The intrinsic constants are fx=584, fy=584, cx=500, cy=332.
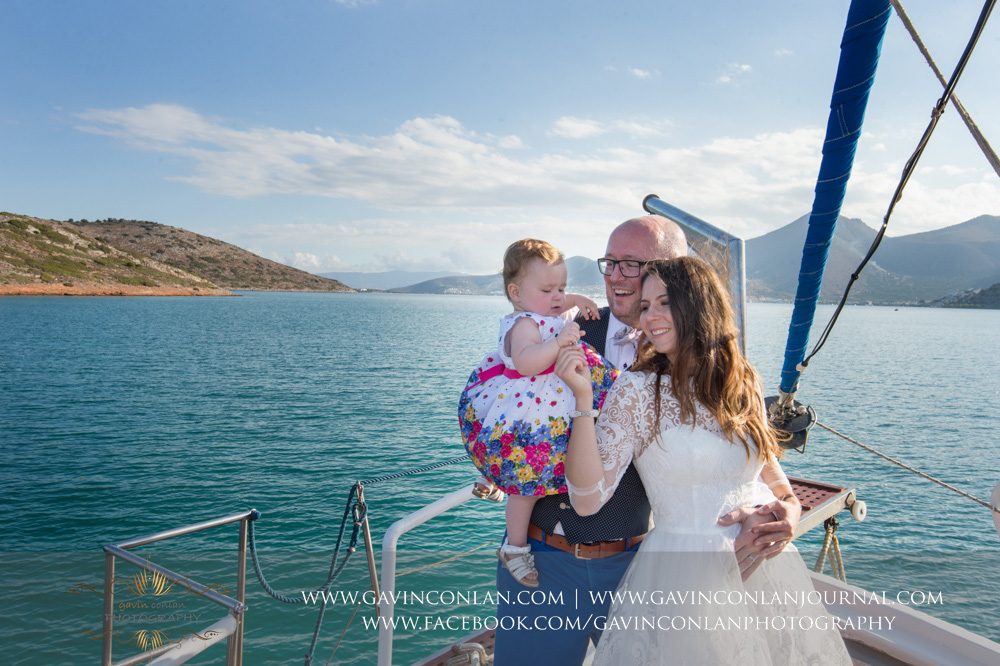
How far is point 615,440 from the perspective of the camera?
71.3 inches

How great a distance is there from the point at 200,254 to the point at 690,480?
164 m

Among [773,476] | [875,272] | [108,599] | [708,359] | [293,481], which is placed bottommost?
[293,481]

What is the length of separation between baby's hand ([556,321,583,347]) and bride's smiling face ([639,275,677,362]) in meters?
0.26

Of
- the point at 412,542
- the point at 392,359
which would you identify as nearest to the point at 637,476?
the point at 412,542

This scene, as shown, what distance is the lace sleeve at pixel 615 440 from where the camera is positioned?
5.84ft

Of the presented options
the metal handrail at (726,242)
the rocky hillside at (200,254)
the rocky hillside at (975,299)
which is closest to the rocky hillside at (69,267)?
the rocky hillside at (200,254)

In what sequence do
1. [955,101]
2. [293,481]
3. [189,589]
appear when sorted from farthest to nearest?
[293,481] < [955,101] < [189,589]

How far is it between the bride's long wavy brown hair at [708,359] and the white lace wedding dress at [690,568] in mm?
51

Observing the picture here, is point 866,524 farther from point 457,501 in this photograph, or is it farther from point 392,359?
point 392,359

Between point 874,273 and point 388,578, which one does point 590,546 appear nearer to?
point 388,578

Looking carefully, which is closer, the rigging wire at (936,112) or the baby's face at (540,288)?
the baby's face at (540,288)

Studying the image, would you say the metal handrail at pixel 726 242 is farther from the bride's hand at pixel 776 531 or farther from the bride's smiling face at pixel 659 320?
the bride's hand at pixel 776 531

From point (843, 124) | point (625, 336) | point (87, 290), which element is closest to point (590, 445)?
point (625, 336)

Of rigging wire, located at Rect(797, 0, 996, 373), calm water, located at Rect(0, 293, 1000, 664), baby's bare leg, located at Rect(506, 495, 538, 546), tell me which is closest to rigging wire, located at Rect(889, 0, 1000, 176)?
rigging wire, located at Rect(797, 0, 996, 373)
